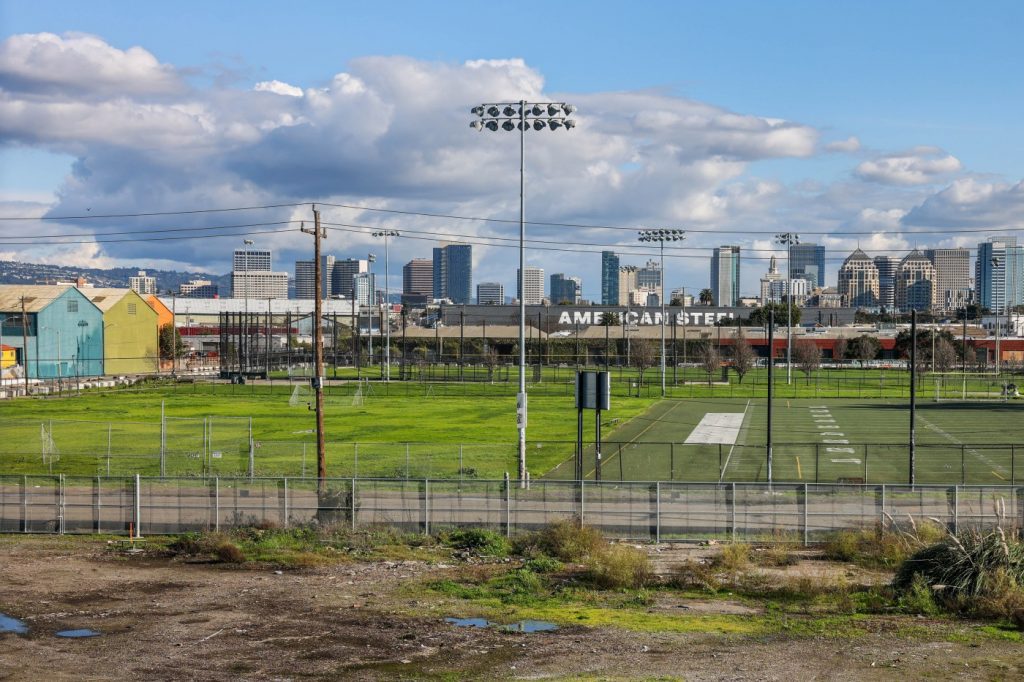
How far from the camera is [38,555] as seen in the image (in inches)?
1230

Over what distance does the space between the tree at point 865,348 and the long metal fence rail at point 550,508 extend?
11879 cm

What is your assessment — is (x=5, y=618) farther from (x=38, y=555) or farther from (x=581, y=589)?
(x=581, y=589)

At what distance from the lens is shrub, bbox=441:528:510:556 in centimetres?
3130

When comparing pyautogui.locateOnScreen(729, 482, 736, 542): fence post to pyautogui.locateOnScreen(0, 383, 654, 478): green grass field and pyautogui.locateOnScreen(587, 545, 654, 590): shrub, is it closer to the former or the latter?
pyautogui.locateOnScreen(587, 545, 654, 590): shrub

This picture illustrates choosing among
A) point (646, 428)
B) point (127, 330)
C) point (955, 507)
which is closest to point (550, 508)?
point (955, 507)

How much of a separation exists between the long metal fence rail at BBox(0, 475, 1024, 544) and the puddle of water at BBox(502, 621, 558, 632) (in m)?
8.84

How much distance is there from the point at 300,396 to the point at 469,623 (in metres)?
66.8

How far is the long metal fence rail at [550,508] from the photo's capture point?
33.2 meters

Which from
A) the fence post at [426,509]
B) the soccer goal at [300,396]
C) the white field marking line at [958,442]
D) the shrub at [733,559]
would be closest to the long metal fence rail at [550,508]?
the fence post at [426,509]

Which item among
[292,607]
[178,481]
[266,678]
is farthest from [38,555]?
[266,678]

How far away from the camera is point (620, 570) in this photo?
27391 mm

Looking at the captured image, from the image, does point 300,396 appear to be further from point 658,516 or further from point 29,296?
point 658,516

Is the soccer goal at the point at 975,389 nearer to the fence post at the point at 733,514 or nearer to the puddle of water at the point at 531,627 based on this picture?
the fence post at the point at 733,514

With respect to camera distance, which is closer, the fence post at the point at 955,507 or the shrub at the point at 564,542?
the shrub at the point at 564,542
